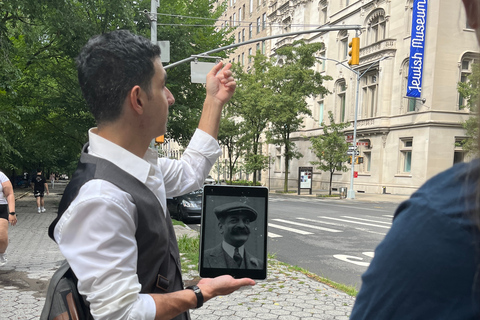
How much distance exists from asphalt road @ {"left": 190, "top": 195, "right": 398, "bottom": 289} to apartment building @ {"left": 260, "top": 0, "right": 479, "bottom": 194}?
1336 centimetres

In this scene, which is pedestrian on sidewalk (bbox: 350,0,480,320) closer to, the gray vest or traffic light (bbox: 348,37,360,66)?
the gray vest

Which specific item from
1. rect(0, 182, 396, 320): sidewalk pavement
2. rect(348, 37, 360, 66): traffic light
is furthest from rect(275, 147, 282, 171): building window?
rect(0, 182, 396, 320): sidewalk pavement

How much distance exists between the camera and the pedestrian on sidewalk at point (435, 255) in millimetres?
623

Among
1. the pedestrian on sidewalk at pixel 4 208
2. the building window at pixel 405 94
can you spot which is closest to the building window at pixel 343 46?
the building window at pixel 405 94

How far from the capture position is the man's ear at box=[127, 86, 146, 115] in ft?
5.04

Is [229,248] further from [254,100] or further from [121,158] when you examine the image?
[254,100]

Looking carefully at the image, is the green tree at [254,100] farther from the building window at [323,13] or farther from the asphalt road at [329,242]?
the asphalt road at [329,242]

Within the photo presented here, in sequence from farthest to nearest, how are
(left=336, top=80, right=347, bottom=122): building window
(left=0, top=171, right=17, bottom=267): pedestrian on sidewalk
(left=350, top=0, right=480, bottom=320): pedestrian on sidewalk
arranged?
(left=336, top=80, right=347, bottom=122): building window, (left=0, top=171, right=17, bottom=267): pedestrian on sidewalk, (left=350, top=0, right=480, bottom=320): pedestrian on sidewalk

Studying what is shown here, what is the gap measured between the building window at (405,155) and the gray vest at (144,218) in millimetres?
33149

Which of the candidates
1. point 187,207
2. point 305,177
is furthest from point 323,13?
point 187,207

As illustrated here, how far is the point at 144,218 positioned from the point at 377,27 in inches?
1497

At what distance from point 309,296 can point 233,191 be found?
4.16 metres

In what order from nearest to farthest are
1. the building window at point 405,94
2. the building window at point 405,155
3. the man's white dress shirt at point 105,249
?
the man's white dress shirt at point 105,249 < the building window at point 405,94 < the building window at point 405,155

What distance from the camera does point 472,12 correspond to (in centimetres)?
70
